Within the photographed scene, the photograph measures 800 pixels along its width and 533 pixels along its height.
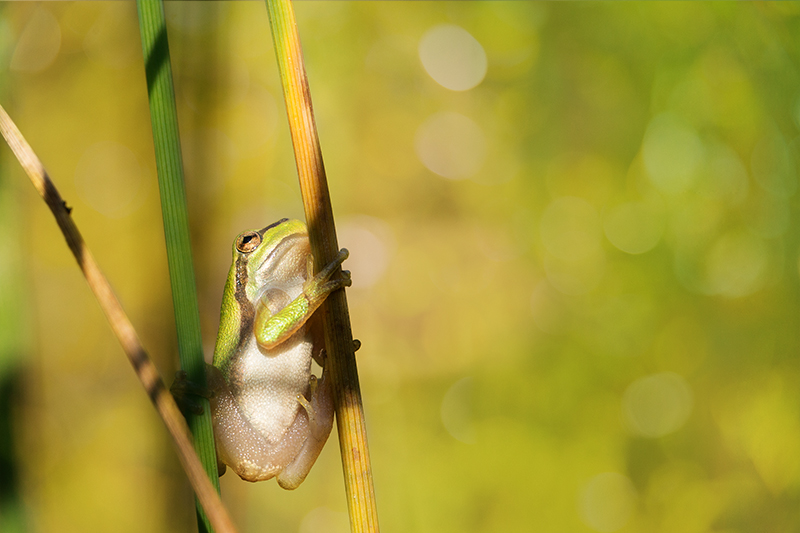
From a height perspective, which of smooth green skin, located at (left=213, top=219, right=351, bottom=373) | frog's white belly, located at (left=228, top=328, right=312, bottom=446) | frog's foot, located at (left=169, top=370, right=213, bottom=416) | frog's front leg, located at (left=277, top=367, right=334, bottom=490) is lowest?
frog's foot, located at (left=169, top=370, right=213, bottom=416)

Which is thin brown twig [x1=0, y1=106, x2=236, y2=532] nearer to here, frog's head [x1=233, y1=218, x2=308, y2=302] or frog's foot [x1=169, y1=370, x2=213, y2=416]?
frog's foot [x1=169, y1=370, x2=213, y2=416]

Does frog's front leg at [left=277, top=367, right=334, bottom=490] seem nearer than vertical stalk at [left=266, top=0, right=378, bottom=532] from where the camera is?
No

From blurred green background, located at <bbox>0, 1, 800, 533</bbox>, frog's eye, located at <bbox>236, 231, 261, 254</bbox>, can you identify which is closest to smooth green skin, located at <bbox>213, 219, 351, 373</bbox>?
frog's eye, located at <bbox>236, 231, 261, 254</bbox>

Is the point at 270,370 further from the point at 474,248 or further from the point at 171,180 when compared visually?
the point at 474,248

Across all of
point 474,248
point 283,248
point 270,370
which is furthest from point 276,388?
point 474,248

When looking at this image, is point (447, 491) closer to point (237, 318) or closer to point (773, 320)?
point (237, 318)

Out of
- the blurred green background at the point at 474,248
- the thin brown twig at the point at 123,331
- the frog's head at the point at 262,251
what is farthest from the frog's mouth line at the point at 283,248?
the blurred green background at the point at 474,248

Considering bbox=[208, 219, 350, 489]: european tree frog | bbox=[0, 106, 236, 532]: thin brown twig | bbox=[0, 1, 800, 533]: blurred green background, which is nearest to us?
bbox=[0, 106, 236, 532]: thin brown twig

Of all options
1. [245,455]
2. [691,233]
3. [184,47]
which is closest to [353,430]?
[245,455]
